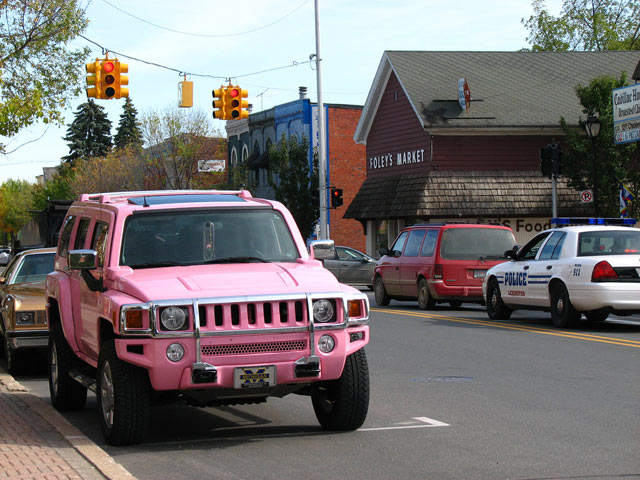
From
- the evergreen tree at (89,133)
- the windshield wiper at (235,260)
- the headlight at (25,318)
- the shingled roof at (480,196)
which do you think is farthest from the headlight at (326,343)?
the evergreen tree at (89,133)

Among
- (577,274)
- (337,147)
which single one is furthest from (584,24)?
(577,274)

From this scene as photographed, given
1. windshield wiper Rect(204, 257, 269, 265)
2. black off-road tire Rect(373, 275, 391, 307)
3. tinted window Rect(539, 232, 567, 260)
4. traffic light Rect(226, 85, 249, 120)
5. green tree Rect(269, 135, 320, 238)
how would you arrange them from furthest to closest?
green tree Rect(269, 135, 320, 238), traffic light Rect(226, 85, 249, 120), black off-road tire Rect(373, 275, 391, 307), tinted window Rect(539, 232, 567, 260), windshield wiper Rect(204, 257, 269, 265)

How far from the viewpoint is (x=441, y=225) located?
23.0 meters

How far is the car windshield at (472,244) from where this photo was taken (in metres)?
22.8

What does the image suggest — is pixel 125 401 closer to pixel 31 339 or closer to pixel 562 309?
pixel 31 339

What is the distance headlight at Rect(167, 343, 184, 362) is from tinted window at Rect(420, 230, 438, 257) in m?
15.8

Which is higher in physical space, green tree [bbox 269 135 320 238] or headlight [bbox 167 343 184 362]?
green tree [bbox 269 135 320 238]

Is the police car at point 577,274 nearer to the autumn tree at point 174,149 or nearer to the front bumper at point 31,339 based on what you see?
the front bumper at point 31,339

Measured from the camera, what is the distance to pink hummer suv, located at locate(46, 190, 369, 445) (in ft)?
24.9

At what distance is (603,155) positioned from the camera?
37250mm

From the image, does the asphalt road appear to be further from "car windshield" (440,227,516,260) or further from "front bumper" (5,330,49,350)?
"car windshield" (440,227,516,260)

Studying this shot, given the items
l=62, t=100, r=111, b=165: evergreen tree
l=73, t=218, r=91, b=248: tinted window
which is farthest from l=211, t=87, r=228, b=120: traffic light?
l=62, t=100, r=111, b=165: evergreen tree

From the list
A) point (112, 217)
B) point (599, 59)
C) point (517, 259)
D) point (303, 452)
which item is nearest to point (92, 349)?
point (112, 217)

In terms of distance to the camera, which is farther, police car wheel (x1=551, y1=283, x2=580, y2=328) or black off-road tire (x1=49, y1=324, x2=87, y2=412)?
police car wheel (x1=551, y1=283, x2=580, y2=328)
